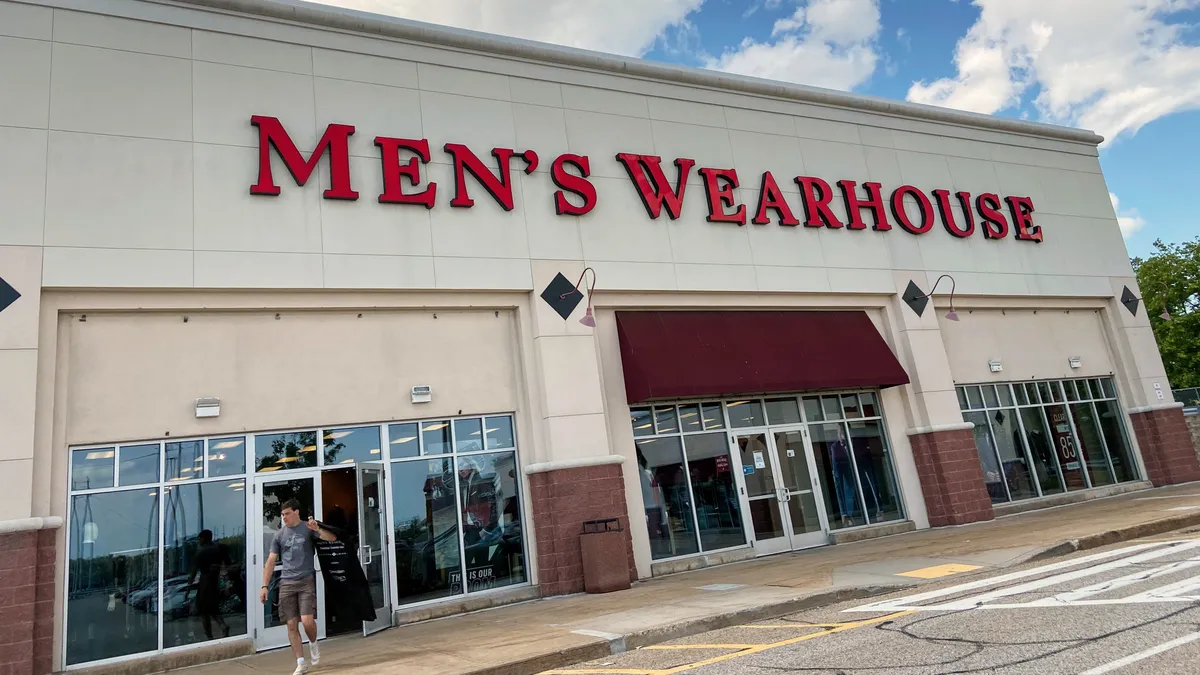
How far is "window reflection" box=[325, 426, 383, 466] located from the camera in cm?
1157

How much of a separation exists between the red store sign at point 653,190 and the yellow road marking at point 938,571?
7.80m

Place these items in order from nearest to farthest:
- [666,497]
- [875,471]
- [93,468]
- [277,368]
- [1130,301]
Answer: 1. [93,468]
2. [277,368]
3. [666,497]
4. [875,471]
5. [1130,301]

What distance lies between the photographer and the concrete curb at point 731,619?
742 centimetres

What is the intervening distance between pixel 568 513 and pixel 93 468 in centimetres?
682

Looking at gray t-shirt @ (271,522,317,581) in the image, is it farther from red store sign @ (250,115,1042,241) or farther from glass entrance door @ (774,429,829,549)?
glass entrance door @ (774,429,829,549)

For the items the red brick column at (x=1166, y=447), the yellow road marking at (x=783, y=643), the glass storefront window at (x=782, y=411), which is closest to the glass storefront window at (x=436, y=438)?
the glass storefront window at (x=782, y=411)

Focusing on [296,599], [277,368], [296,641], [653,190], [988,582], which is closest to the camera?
[296,641]

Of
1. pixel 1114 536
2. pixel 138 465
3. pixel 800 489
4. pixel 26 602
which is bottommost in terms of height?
pixel 1114 536

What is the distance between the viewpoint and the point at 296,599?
8438mm

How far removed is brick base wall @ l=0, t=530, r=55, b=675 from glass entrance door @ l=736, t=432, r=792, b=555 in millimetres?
11035

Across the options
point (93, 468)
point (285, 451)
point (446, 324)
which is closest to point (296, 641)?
point (285, 451)

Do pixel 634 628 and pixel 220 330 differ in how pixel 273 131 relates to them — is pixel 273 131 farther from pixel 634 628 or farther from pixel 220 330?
pixel 634 628

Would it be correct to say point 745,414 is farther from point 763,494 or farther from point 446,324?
point 446,324

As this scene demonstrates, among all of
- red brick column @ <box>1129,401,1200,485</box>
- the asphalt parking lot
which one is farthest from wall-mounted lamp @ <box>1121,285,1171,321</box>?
the asphalt parking lot
